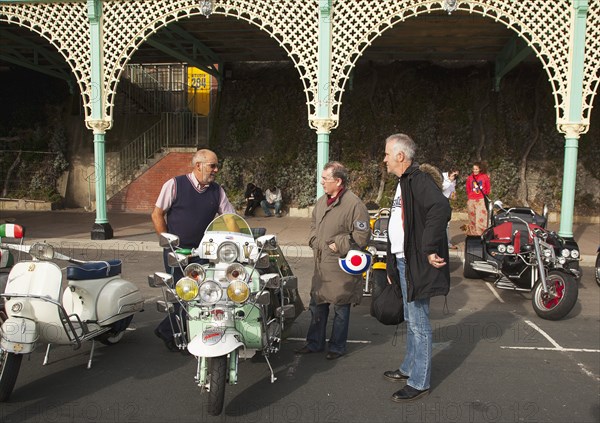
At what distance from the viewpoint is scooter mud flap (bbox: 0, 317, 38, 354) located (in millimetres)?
3492

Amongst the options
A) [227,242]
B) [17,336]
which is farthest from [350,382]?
[17,336]

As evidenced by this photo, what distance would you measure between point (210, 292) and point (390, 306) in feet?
4.14

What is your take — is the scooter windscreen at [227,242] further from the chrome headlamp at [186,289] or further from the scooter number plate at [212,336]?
the scooter number plate at [212,336]

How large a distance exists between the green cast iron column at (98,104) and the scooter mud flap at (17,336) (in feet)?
23.6

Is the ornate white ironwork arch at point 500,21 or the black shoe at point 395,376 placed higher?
the ornate white ironwork arch at point 500,21

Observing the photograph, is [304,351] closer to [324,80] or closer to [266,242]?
[266,242]

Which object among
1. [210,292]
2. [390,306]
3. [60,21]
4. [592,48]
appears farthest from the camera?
[60,21]

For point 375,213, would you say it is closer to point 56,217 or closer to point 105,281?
point 105,281

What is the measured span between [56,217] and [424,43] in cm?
1072

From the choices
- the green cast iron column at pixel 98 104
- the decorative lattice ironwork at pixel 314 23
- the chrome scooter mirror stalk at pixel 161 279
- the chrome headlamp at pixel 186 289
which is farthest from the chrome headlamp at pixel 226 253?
the green cast iron column at pixel 98 104

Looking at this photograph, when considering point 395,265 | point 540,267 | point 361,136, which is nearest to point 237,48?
point 361,136

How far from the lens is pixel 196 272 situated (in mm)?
3537

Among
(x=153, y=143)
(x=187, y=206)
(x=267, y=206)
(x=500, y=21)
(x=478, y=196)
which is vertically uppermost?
(x=500, y=21)

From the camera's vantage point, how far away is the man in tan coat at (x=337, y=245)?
14.1 ft
